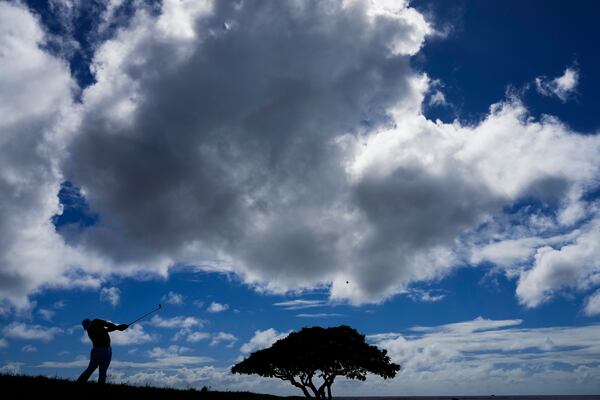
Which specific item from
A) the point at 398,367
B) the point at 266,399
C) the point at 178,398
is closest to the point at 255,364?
the point at 398,367

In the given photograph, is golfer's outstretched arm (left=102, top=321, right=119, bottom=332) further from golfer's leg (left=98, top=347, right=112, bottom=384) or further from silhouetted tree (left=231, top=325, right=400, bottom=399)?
silhouetted tree (left=231, top=325, right=400, bottom=399)

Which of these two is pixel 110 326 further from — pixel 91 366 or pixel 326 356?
pixel 326 356

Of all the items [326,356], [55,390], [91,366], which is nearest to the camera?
[55,390]

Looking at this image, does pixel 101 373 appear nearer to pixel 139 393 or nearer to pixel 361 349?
pixel 139 393

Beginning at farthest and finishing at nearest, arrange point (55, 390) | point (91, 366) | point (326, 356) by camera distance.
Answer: point (326, 356) → point (91, 366) → point (55, 390)

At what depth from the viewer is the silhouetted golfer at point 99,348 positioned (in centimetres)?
1541

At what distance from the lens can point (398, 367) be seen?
4659 cm

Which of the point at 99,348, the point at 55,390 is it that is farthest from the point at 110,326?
the point at 55,390

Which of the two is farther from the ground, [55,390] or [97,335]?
[97,335]

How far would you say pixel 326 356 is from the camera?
148 feet

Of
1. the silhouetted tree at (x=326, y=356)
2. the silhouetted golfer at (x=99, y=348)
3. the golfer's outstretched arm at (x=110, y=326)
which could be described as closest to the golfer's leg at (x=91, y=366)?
→ the silhouetted golfer at (x=99, y=348)

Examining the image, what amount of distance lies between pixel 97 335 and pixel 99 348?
433mm

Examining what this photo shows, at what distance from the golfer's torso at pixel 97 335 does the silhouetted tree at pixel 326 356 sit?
105 feet

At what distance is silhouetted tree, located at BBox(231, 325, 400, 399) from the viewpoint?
45156 mm
